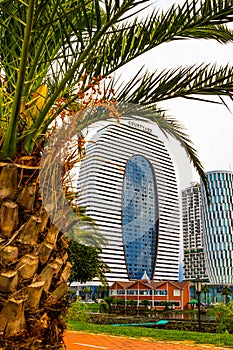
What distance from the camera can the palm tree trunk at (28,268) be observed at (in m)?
2.29

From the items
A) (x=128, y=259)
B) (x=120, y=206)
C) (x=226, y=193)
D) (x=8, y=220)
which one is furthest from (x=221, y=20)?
(x=226, y=193)

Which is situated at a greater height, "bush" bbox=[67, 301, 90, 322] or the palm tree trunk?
the palm tree trunk

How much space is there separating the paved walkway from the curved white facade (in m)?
5.34

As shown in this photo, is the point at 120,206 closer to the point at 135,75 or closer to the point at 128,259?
the point at 128,259

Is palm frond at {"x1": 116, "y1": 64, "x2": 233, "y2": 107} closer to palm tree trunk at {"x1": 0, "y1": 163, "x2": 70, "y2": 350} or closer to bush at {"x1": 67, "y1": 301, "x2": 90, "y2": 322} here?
palm tree trunk at {"x1": 0, "y1": 163, "x2": 70, "y2": 350}

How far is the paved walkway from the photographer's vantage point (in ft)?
24.4

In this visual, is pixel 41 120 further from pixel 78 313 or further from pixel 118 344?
pixel 78 313

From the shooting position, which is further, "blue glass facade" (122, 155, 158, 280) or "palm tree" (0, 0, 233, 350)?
"blue glass facade" (122, 155, 158, 280)

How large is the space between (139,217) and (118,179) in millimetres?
303

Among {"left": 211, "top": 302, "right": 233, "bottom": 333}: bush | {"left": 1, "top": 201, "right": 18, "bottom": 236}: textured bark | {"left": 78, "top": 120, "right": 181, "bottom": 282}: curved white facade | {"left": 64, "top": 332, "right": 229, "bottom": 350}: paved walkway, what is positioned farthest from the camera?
{"left": 211, "top": 302, "right": 233, "bottom": 333}: bush

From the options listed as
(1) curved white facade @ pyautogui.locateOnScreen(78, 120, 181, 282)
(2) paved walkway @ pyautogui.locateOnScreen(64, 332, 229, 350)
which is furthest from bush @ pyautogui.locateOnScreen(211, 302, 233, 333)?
(1) curved white facade @ pyautogui.locateOnScreen(78, 120, 181, 282)

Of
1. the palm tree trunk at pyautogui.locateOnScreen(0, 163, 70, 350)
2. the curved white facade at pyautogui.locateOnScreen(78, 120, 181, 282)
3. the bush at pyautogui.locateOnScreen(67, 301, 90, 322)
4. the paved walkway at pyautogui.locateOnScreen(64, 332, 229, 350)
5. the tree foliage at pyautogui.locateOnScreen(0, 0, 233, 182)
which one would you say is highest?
the tree foliage at pyautogui.locateOnScreen(0, 0, 233, 182)

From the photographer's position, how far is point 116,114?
253 cm

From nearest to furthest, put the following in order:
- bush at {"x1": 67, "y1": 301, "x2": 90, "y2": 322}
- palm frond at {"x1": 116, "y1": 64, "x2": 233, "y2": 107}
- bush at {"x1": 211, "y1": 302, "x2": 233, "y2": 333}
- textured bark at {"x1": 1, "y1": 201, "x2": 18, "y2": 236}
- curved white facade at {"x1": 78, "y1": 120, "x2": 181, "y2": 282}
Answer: textured bark at {"x1": 1, "y1": 201, "x2": 18, "y2": 236}, curved white facade at {"x1": 78, "y1": 120, "x2": 181, "y2": 282}, palm frond at {"x1": 116, "y1": 64, "x2": 233, "y2": 107}, bush at {"x1": 211, "y1": 302, "x2": 233, "y2": 333}, bush at {"x1": 67, "y1": 301, "x2": 90, "y2": 322}
